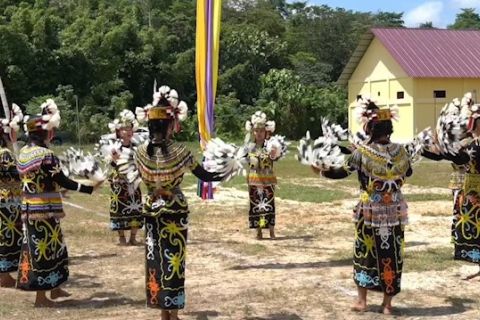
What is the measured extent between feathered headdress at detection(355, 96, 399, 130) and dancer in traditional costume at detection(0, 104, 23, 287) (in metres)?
3.78

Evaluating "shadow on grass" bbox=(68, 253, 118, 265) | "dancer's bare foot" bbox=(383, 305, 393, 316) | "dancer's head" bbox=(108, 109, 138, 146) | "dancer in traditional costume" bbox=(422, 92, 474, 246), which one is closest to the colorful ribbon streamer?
"dancer's head" bbox=(108, 109, 138, 146)

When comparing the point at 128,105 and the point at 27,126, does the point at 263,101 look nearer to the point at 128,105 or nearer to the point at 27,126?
the point at 128,105

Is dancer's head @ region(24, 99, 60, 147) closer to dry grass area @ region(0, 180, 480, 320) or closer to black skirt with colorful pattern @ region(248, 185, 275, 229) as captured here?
dry grass area @ region(0, 180, 480, 320)

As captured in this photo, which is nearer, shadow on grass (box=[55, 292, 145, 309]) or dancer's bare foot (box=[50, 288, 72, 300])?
shadow on grass (box=[55, 292, 145, 309])

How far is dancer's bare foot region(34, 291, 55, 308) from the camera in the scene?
23.1 ft

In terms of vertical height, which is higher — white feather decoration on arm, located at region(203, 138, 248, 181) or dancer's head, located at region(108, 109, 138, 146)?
dancer's head, located at region(108, 109, 138, 146)

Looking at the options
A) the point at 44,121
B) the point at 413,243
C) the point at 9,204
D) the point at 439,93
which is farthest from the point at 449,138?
the point at 439,93

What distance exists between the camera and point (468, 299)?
7.09m

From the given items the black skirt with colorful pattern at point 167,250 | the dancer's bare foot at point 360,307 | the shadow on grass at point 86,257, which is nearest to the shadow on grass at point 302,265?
the shadow on grass at point 86,257

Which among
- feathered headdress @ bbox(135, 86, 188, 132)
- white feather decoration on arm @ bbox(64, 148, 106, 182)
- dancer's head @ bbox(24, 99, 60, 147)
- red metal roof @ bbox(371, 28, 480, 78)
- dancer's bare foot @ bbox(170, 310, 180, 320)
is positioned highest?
red metal roof @ bbox(371, 28, 480, 78)

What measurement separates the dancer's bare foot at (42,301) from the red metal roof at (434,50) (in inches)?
1024

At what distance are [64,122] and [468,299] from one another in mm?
28455

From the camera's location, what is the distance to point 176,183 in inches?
243

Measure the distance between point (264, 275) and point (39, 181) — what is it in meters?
2.89
